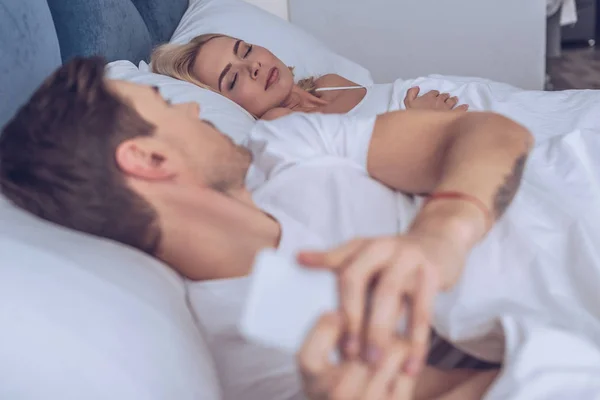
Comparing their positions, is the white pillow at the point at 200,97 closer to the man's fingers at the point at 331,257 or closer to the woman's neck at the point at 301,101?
the woman's neck at the point at 301,101

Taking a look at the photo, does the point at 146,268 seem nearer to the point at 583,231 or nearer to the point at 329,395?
Answer: the point at 329,395

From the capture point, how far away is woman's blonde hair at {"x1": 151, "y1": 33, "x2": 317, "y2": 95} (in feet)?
4.58

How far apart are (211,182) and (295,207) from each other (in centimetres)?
12

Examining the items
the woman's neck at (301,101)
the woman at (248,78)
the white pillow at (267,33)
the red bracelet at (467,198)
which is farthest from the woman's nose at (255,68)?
the red bracelet at (467,198)

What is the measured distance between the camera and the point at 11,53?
0.86 m

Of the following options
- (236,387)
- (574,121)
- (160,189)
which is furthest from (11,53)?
(574,121)

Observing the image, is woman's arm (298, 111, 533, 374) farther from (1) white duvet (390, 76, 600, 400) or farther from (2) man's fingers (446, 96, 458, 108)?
(2) man's fingers (446, 96, 458, 108)

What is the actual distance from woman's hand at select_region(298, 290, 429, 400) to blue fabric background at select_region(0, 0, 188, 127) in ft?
2.01

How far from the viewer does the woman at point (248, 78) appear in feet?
4.70

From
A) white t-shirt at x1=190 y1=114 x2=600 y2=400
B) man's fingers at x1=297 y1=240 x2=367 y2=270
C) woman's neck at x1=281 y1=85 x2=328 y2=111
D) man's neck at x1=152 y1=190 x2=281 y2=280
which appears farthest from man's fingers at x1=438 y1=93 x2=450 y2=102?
man's fingers at x1=297 y1=240 x2=367 y2=270

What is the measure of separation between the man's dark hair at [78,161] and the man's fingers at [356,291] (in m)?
0.31

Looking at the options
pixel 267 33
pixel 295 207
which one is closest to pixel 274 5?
pixel 267 33

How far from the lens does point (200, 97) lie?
1.28 m

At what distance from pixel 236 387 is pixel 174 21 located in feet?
4.39
